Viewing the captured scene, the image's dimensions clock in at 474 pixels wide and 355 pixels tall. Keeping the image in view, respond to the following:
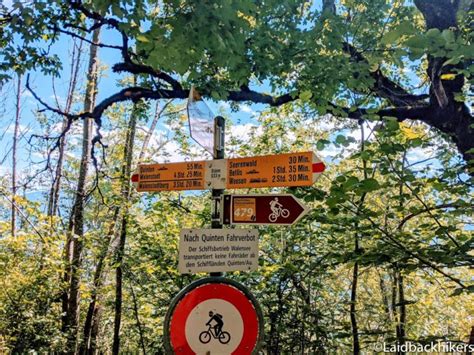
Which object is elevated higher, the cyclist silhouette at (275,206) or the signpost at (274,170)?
the signpost at (274,170)

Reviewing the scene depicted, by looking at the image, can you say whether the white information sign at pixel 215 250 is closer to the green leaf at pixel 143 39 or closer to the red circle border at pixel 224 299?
the red circle border at pixel 224 299

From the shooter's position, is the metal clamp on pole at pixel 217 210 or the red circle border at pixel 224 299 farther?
the metal clamp on pole at pixel 217 210

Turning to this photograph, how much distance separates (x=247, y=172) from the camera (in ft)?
7.27

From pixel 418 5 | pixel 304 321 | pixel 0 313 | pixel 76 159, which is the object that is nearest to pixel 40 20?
pixel 418 5

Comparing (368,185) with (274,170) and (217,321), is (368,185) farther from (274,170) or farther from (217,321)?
(217,321)

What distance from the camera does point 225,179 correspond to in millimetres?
2234

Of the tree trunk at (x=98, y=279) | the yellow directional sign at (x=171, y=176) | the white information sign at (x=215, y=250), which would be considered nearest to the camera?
the white information sign at (x=215, y=250)

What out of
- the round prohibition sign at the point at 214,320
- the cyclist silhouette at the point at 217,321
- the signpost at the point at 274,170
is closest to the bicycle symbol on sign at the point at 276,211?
the signpost at the point at 274,170

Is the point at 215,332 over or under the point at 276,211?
under

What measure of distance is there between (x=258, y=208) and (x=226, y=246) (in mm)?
292

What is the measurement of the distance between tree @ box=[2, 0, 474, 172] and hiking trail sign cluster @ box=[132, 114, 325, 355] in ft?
2.06

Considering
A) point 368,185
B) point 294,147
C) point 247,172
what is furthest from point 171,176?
point 294,147

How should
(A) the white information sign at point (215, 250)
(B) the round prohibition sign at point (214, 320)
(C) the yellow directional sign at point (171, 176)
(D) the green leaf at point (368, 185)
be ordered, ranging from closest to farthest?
(B) the round prohibition sign at point (214, 320) → (A) the white information sign at point (215, 250) → (C) the yellow directional sign at point (171, 176) → (D) the green leaf at point (368, 185)

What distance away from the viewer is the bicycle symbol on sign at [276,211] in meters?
2.12
